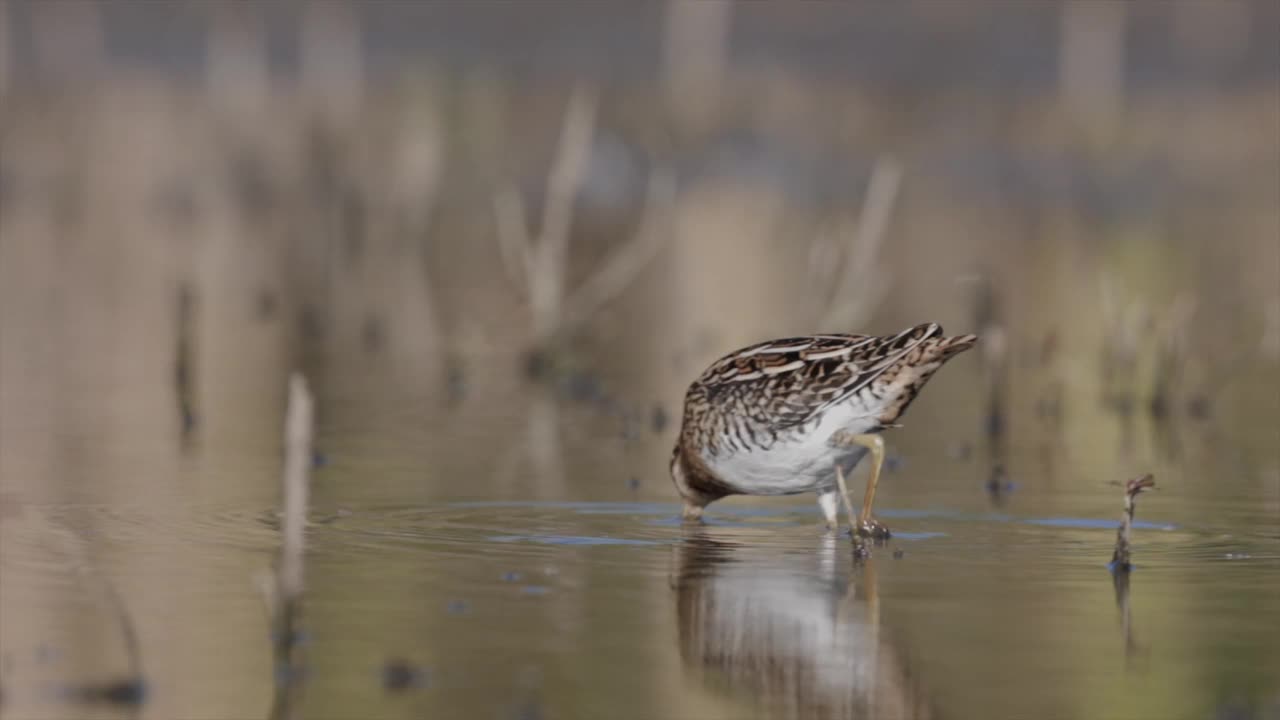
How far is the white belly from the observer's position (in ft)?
43.2

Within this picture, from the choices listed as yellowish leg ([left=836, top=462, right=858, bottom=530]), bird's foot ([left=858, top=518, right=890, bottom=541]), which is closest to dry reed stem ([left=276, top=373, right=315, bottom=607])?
yellowish leg ([left=836, top=462, right=858, bottom=530])

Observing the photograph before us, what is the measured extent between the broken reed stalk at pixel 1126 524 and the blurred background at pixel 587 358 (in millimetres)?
191

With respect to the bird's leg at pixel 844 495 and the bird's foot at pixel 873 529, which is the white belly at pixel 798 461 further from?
the bird's foot at pixel 873 529

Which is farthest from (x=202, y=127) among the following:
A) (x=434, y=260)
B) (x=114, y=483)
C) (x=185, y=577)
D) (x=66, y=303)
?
(x=185, y=577)

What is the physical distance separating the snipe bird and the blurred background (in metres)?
0.43

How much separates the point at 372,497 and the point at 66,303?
41.2 ft

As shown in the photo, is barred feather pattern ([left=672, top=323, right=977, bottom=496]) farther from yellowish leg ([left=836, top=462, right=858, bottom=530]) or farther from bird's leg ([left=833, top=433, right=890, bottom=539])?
yellowish leg ([left=836, top=462, right=858, bottom=530])

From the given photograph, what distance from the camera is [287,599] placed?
9523 mm

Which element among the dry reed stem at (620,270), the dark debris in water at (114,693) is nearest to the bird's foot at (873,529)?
the dark debris in water at (114,693)

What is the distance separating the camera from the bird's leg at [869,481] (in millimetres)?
13117

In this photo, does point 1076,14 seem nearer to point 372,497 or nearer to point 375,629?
point 372,497

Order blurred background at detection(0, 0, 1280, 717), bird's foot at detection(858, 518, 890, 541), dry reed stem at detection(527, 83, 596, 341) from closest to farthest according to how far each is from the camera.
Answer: blurred background at detection(0, 0, 1280, 717), bird's foot at detection(858, 518, 890, 541), dry reed stem at detection(527, 83, 596, 341)

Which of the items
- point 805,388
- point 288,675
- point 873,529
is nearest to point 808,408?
point 805,388

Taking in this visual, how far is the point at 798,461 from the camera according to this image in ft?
43.5
